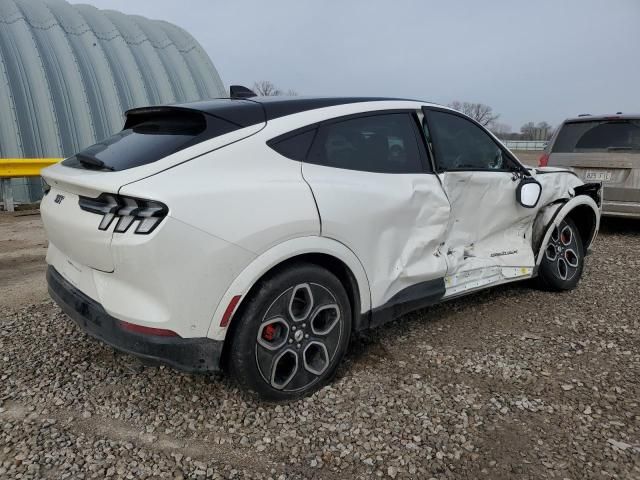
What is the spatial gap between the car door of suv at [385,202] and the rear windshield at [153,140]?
0.57 meters

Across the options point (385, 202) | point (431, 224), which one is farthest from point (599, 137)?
point (385, 202)

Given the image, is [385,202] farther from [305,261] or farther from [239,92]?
[239,92]

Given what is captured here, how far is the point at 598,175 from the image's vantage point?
21.2 ft

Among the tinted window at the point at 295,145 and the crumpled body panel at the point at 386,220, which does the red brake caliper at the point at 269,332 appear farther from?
the tinted window at the point at 295,145

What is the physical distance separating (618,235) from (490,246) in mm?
4540

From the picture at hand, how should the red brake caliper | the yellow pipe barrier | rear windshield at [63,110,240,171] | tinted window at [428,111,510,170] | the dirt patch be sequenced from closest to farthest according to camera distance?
rear windshield at [63,110,240,171]
the red brake caliper
tinted window at [428,111,510,170]
the dirt patch
the yellow pipe barrier

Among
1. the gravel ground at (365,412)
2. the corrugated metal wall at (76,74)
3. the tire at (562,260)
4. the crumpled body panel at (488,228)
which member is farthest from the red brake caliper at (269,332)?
the corrugated metal wall at (76,74)

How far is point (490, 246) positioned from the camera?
3756mm

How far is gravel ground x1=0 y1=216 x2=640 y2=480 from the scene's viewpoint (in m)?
2.16

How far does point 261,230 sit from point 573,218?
12.2 feet

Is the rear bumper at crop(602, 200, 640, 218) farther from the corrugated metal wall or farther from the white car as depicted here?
the corrugated metal wall

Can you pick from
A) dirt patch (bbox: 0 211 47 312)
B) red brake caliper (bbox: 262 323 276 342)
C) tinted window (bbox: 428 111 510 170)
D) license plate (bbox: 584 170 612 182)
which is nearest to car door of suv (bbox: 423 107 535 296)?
tinted window (bbox: 428 111 510 170)

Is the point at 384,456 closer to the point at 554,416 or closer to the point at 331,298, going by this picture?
the point at 331,298

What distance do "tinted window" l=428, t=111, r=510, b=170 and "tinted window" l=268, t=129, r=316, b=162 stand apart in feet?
3.66
